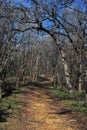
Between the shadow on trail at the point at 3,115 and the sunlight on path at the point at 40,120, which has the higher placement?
the shadow on trail at the point at 3,115

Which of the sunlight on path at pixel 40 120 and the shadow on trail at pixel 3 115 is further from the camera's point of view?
the shadow on trail at pixel 3 115

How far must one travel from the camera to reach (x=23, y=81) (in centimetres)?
3281

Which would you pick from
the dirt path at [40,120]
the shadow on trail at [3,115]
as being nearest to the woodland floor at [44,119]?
the dirt path at [40,120]

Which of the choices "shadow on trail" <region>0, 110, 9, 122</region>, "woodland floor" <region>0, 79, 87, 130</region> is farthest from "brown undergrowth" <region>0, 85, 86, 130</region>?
"shadow on trail" <region>0, 110, 9, 122</region>

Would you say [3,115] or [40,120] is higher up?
[3,115]

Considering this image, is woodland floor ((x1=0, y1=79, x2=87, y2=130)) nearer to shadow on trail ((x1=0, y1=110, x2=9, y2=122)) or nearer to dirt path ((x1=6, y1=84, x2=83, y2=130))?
dirt path ((x1=6, y1=84, x2=83, y2=130))

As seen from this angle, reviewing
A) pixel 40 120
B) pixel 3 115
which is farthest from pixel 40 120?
pixel 3 115

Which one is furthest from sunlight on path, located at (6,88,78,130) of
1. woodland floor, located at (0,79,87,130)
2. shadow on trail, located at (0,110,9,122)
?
shadow on trail, located at (0,110,9,122)

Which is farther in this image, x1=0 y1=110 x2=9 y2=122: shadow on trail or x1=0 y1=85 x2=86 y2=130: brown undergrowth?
x1=0 y1=110 x2=9 y2=122: shadow on trail

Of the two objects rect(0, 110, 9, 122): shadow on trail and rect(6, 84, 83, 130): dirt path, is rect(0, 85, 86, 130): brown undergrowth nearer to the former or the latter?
rect(6, 84, 83, 130): dirt path

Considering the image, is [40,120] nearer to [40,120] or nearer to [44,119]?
[40,120]

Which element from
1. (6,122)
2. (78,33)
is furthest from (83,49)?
(6,122)

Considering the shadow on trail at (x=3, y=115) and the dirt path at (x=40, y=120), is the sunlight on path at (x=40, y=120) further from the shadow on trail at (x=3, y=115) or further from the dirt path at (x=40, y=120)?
the shadow on trail at (x=3, y=115)

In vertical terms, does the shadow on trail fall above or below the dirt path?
above
